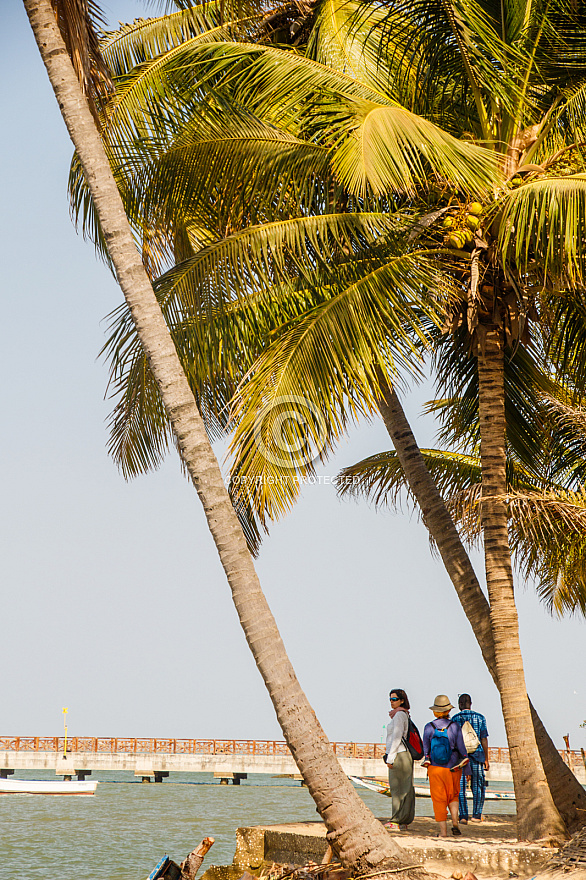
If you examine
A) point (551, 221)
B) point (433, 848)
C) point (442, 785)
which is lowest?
point (433, 848)

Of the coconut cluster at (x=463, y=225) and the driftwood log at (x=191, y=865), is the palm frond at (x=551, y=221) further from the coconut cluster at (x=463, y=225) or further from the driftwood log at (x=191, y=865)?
the driftwood log at (x=191, y=865)

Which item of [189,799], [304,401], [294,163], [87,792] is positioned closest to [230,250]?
[294,163]

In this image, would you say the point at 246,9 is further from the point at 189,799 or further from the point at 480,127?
the point at 189,799

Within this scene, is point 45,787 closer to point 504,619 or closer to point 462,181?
point 504,619

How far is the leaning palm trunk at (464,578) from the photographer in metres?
9.52

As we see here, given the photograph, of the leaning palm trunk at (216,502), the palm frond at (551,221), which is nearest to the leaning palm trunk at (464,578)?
the palm frond at (551,221)

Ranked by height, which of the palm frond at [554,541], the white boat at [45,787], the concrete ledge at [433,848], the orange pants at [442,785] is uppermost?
the palm frond at [554,541]

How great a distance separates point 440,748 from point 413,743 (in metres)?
0.29

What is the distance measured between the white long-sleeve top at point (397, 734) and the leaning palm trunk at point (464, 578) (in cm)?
113

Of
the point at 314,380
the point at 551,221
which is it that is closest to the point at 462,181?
the point at 551,221

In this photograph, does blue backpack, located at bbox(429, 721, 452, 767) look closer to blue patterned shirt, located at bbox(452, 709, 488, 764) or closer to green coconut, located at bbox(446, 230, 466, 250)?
blue patterned shirt, located at bbox(452, 709, 488, 764)

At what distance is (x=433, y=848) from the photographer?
809 centimetres

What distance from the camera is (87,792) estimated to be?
45250 mm

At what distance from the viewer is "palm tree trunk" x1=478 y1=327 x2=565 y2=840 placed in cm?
881
